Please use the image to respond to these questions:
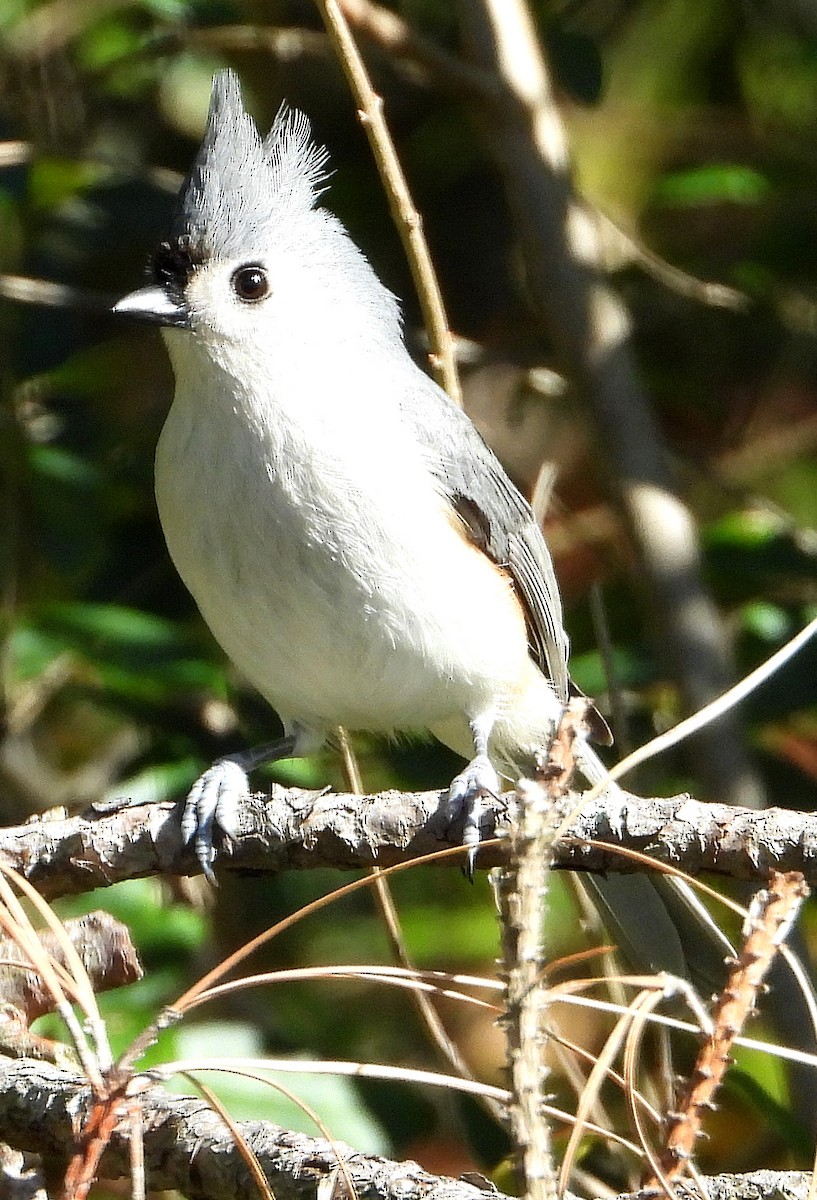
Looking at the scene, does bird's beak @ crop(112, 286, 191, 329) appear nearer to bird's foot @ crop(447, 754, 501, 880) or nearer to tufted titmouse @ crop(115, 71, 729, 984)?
tufted titmouse @ crop(115, 71, 729, 984)

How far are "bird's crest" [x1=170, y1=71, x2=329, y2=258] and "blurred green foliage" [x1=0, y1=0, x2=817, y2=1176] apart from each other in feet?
1.67

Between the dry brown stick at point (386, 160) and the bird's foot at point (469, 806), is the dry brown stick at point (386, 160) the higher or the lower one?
the higher one

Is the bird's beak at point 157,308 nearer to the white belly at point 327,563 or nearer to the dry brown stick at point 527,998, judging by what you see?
the white belly at point 327,563

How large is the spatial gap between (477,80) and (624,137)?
2.45 feet

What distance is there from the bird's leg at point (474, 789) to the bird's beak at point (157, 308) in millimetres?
844

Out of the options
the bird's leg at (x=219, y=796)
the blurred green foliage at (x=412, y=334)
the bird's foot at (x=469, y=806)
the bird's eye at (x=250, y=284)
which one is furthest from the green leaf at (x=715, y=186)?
the bird's foot at (x=469, y=806)

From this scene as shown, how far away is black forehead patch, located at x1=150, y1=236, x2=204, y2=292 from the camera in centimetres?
248

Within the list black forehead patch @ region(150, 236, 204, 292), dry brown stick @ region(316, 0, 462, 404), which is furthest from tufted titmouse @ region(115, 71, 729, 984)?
dry brown stick @ region(316, 0, 462, 404)

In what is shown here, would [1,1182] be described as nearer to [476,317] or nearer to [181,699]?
[181,699]

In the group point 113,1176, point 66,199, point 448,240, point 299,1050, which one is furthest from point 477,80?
point 113,1176

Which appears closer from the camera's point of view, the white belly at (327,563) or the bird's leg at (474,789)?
the bird's leg at (474,789)

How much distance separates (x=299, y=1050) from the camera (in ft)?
8.94

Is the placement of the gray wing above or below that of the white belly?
above

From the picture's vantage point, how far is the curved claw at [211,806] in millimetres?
1893
